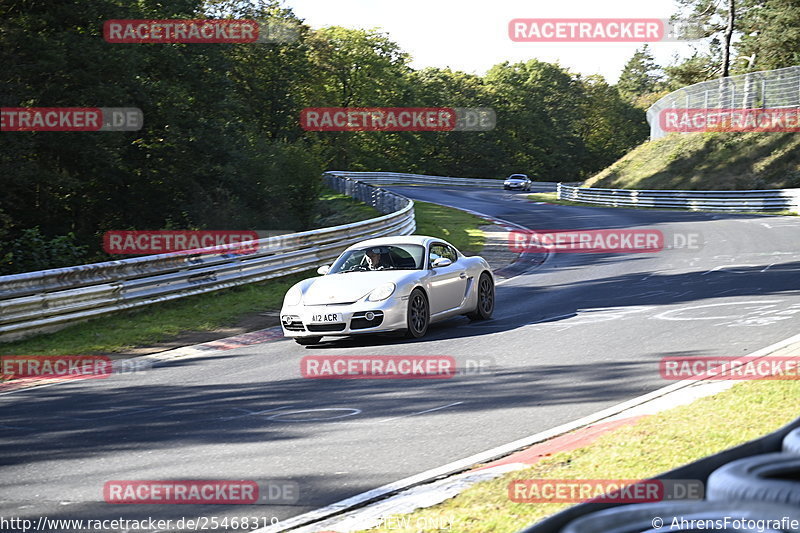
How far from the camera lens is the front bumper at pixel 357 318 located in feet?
37.6

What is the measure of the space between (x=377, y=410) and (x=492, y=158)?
96.2 meters

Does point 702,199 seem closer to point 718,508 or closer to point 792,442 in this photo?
point 792,442

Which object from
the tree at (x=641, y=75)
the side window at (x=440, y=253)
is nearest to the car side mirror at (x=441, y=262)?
the side window at (x=440, y=253)

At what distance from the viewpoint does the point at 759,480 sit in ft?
10.5

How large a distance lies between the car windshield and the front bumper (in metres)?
1.13

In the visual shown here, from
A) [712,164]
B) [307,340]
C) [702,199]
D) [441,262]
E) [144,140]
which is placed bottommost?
[307,340]

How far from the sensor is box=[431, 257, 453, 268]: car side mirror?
495 inches

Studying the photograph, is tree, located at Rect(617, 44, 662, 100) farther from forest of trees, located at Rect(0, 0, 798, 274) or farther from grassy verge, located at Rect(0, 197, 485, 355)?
grassy verge, located at Rect(0, 197, 485, 355)

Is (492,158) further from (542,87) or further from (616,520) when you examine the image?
(616,520)

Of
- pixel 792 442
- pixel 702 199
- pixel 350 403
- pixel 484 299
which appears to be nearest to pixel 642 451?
pixel 792 442

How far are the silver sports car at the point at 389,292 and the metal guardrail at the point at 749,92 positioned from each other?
42448mm

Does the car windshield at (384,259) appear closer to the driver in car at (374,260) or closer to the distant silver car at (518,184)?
the driver in car at (374,260)

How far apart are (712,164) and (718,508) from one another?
52673 millimetres

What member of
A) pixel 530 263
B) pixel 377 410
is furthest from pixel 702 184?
pixel 377 410
